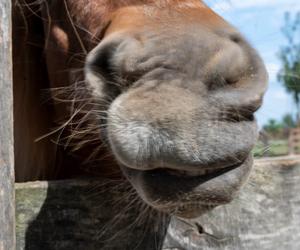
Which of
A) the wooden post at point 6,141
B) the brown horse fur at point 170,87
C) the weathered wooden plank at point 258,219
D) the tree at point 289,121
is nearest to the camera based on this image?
the wooden post at point 6,141

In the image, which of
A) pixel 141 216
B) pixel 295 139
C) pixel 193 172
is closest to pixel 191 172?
pixel 193 172

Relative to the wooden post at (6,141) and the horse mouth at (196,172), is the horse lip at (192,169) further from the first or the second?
the wooden post at (6,141)

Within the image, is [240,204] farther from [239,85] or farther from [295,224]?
[239,85]

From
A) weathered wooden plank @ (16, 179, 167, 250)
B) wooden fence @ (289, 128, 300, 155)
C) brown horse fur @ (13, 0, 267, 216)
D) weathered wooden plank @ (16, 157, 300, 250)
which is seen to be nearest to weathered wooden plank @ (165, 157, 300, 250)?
weathered wooden plank @ (16, 157, 300, 250)

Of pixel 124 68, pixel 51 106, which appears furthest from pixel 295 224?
pixel 51 106

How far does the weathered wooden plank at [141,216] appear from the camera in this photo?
5.74 feet

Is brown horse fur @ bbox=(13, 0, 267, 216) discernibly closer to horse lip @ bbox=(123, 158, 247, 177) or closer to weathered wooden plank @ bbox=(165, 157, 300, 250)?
horse lip @ bbox=(123, 158, 247, 177)

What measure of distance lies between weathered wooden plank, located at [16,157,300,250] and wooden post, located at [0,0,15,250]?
0.41m

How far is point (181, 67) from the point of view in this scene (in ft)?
4.96

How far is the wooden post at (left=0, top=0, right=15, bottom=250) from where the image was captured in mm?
1306

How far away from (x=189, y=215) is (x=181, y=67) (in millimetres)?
399

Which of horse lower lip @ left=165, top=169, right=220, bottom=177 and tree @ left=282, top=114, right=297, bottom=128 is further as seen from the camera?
tree @ left=282, top=114, right=297, bottom=128

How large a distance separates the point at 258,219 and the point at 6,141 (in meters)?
1.01

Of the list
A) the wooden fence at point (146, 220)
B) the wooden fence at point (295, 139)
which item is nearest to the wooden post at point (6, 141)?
the wooden fence at point (146, 220)
